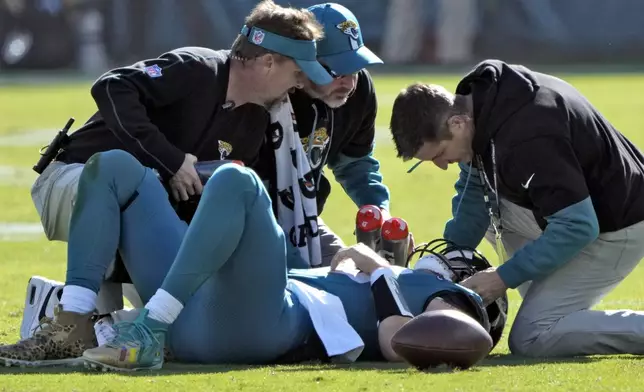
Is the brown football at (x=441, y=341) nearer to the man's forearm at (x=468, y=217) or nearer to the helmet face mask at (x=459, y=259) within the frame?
the helmet face mask at (x=459, y=259)

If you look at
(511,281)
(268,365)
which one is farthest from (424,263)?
(268,365)

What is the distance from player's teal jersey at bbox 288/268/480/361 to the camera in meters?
5.58

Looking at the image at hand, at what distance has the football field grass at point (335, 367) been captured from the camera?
4.95m

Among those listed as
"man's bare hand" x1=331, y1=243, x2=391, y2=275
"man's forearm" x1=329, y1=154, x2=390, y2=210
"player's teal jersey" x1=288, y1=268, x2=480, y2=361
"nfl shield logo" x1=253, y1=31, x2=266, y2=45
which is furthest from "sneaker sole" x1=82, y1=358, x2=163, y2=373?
"man's forearm" x1=329, y1=154, x2=390, y2=210

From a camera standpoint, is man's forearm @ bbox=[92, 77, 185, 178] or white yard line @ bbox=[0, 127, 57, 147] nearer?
man's forearm @ bbox=[92, 77, 185, 178]

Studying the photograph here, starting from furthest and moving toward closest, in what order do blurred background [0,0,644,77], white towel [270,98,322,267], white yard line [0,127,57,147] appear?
blurred background [0,0,644,77]
white yard line [0,127,57,147]
white towel [270,98,322,267]

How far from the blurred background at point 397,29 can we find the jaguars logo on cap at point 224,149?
25.1 meters

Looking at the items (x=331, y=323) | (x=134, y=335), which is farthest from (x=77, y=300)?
(x=331, y=323)

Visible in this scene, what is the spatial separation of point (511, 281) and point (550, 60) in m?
26.3

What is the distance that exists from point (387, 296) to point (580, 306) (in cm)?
126

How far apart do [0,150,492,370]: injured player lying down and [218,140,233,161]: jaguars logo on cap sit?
823 millimetres

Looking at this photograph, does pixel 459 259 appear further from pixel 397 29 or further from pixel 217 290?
pixel 397 29

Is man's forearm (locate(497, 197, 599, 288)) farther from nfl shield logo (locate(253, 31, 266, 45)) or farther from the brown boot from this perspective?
the brown boot

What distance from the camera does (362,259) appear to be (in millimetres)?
5766
